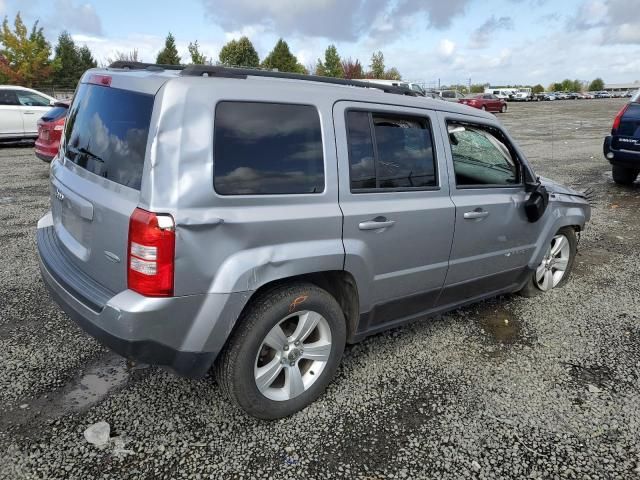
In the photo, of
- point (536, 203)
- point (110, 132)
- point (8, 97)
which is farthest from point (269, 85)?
point (8, 97)

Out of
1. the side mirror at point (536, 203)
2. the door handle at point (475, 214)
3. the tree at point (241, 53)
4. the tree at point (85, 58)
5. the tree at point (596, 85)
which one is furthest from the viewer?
the tree at point (596, 85)

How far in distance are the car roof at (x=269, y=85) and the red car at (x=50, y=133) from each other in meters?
7.08

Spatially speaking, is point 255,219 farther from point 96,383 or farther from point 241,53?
point 241,53

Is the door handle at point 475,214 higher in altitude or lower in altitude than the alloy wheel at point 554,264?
higher

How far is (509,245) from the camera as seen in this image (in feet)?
13.0

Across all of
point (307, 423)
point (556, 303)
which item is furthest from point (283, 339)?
point (556, 303)

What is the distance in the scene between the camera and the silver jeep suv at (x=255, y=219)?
2395 millimetres

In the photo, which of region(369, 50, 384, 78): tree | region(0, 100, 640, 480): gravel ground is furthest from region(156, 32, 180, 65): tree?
region(0, 100, 640, 480): gravel ground

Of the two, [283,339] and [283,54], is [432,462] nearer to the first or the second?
[283,339]

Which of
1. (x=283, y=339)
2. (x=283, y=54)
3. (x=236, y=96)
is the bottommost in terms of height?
(x=283, y=339)

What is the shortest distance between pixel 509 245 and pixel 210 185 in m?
2.53

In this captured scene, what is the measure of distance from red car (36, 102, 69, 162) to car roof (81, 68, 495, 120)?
708cm

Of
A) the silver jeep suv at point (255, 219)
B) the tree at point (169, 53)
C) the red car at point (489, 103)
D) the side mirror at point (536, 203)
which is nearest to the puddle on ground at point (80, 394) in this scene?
the silver jeep suv at point (255, 219)

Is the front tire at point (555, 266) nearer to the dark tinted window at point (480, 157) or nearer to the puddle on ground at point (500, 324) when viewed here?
the puddle on ground at point (500, 324)
